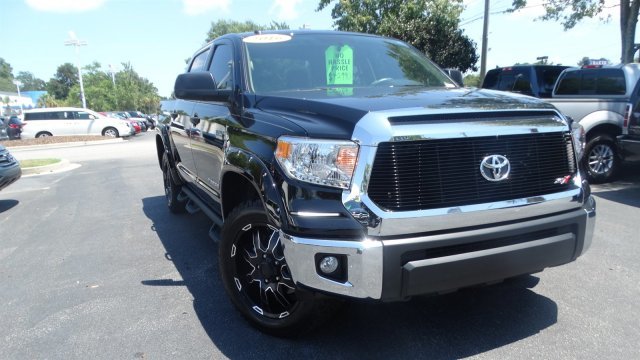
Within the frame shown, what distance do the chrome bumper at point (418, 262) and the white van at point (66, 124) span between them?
24792 mm

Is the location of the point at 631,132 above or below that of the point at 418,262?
above

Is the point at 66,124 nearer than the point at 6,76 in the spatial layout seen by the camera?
Answer: Yes

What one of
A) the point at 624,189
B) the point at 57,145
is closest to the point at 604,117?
the point at 624,189

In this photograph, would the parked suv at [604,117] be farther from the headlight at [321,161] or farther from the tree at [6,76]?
the tree at [6,76]

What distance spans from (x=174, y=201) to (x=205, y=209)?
224cm

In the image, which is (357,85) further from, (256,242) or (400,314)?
(400,314)

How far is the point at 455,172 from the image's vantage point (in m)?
2.33

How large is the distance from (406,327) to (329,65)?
203 cm

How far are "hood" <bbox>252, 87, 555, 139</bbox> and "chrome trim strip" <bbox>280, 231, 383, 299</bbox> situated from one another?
54 centimetres

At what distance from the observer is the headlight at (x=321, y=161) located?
2232 mm

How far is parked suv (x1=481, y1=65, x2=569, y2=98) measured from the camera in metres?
10.5

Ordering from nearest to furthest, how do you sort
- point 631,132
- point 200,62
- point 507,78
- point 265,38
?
point 265,38 → point 200,62 → point 631,132 → point 507,78

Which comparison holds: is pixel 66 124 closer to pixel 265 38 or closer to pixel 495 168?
pixel 265 38

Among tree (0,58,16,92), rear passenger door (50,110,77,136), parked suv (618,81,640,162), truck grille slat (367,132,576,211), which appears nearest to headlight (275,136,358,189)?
truck grille slat (367,132,576,211)
